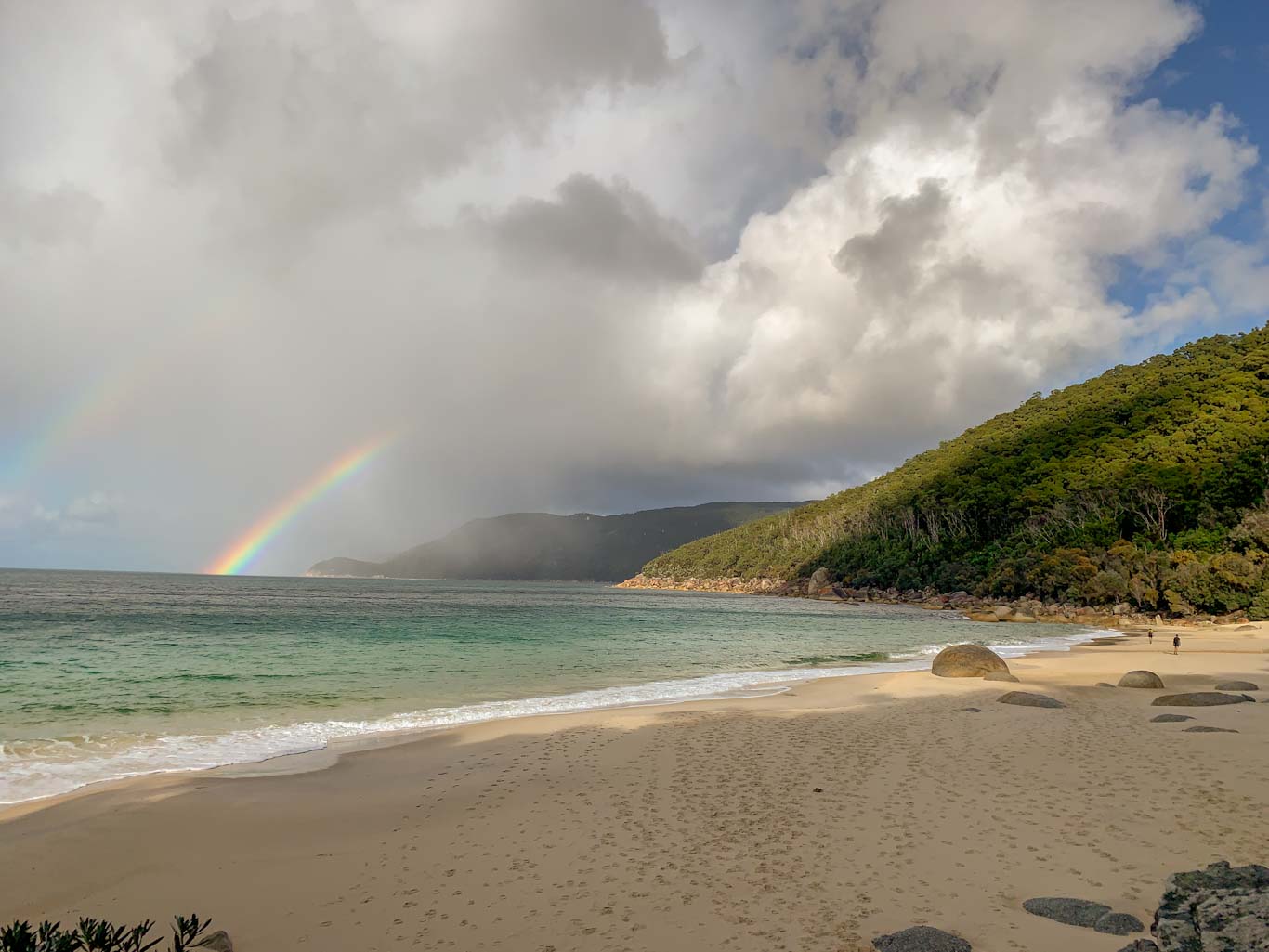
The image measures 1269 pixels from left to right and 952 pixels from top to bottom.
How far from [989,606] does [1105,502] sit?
21735 mm

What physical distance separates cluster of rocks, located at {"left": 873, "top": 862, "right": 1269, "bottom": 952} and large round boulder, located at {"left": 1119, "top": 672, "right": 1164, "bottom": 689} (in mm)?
17091

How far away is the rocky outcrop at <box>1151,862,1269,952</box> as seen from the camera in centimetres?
454

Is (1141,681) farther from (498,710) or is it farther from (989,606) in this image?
(989,606)

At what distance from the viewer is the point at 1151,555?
206 feet

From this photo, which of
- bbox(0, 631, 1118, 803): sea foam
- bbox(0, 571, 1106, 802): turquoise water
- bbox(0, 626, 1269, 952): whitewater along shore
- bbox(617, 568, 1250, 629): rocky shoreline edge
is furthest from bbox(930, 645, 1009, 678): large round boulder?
bbox(617, 568, 1250, 629): rocky shoreline edge

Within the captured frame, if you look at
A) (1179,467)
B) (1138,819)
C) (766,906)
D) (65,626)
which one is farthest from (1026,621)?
(65,626)

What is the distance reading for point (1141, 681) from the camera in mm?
19984

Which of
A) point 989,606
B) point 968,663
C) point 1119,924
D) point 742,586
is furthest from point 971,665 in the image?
point 742,586

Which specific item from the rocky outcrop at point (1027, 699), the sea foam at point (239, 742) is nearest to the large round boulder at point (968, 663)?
the rocky outcrop at point (1027, 699)

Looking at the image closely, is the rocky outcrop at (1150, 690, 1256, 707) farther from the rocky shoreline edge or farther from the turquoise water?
the rocky shoreline edge

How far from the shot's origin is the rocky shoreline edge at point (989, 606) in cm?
5618

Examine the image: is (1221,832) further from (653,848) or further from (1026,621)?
(1026,621)

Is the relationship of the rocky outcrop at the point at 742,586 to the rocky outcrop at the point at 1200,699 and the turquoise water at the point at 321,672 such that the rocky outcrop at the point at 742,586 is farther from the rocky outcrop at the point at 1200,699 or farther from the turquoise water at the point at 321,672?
the rocky outcrop at the point at 1200,699

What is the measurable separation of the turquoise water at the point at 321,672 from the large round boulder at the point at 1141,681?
935 centimetres
